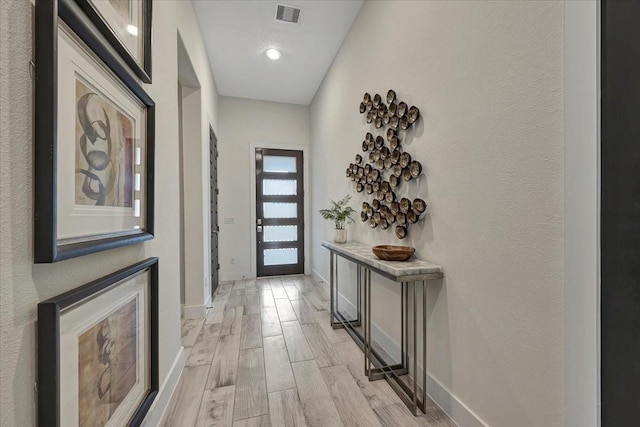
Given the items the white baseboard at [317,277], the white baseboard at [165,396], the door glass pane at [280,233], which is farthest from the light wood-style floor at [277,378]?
the door glass pane at [280,233]

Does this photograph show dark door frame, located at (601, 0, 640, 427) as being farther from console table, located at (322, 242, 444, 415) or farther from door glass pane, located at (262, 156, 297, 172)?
door glass pane, located at (262, 156, 297, 172)

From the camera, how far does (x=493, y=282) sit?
1240 millimetres

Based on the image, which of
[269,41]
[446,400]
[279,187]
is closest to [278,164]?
[279,187]

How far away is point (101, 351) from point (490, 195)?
64.7 inches

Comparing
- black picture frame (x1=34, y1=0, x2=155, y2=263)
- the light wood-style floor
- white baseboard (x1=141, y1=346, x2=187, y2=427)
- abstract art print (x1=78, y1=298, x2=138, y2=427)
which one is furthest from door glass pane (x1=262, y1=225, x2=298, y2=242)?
black picture frame (x1=34, y1=0, x2=155, y2=263)

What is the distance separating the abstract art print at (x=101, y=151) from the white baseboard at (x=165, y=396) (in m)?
1.04

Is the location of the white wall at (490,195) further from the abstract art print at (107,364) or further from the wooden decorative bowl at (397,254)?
the abstract art print at (107,364)

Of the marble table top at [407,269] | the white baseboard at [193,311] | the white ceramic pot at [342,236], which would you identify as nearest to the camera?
the marble table top at [407,269]

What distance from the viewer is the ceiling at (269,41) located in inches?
102

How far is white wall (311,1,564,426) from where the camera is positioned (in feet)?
3.31

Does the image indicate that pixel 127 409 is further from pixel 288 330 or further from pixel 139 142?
pixel 288 330

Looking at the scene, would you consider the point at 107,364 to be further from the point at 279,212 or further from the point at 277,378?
the point at 279,212

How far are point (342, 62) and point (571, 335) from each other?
315cm

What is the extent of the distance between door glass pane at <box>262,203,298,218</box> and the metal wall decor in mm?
2367
